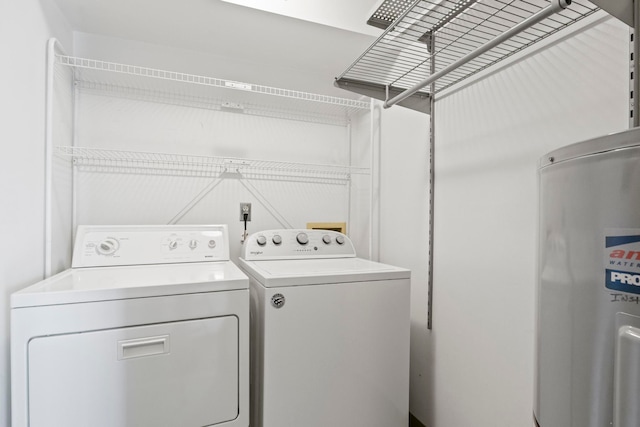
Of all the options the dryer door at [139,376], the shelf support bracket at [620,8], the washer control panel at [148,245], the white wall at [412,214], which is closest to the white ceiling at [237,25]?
the white wall at [412,214]

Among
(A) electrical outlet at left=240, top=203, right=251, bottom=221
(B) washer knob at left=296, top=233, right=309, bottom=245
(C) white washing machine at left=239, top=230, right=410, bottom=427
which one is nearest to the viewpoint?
(C) white washing machine at left=239, top=230, right=410, bottom=427

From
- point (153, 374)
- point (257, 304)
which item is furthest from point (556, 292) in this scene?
point (153, 374)

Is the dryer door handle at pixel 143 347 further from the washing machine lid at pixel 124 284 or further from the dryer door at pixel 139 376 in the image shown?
the washing machine lid at pixel 124 284

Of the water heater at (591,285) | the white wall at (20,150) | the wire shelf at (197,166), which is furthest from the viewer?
the wire shelf at (197,166)

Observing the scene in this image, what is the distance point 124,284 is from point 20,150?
61cm

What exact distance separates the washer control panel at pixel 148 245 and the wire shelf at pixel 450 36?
1.10m

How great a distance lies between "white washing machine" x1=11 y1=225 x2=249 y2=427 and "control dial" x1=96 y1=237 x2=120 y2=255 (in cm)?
19

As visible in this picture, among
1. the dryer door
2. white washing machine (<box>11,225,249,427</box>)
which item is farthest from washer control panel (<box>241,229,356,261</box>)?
the dryer door

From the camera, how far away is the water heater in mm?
453

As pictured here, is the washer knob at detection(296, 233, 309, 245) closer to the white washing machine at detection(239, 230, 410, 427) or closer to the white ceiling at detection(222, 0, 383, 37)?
the white washing machine at detection(239, 230, 410, 427)

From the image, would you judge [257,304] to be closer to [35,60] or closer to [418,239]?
[418,239]

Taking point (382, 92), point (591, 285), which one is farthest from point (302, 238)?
point (591, 285)

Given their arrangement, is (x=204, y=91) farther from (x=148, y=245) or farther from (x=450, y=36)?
(x=450, y=36)

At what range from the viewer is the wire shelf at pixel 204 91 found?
1675 mm
